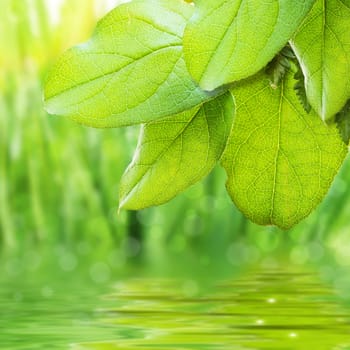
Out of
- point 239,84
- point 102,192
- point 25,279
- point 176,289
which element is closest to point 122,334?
point 176,289

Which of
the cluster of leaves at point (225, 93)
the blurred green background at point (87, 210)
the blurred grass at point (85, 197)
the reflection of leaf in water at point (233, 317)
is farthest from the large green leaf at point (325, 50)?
the blurred grass at point (85, 197)

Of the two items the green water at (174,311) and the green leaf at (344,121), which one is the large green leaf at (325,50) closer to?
the green leaf at (344,121)

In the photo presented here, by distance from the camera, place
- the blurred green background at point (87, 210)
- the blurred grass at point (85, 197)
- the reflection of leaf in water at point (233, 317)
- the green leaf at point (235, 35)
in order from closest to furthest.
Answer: the green leaf at point (235, 35) < the reflection of leaf in water at point (233, 317) < the blurred green background at point (87, 210) < the blurred grass at point (85, 197)

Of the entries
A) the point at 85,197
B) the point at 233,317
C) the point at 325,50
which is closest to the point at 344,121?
the point at 325,50

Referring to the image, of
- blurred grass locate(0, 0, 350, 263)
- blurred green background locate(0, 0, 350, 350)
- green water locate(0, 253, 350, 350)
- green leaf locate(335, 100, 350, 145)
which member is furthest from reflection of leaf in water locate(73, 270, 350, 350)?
blurred grass locate(0, 0, 350, 263)

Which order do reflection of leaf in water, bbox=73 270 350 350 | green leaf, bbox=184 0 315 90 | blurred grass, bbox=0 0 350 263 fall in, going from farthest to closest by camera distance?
blurred grass, bbox=0 0 350 263, reflection of leaf in water, bbox=73 270 350 350, green leaf, bbox=184 0 315 90

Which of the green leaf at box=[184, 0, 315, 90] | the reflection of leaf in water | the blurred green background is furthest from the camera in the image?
the blurred green background

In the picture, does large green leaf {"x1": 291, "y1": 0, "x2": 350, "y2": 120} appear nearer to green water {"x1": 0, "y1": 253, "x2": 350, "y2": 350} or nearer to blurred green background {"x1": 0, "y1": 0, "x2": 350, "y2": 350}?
green water {"x1": 0, "y1": 253, "x2": 350, "y2": 350}
